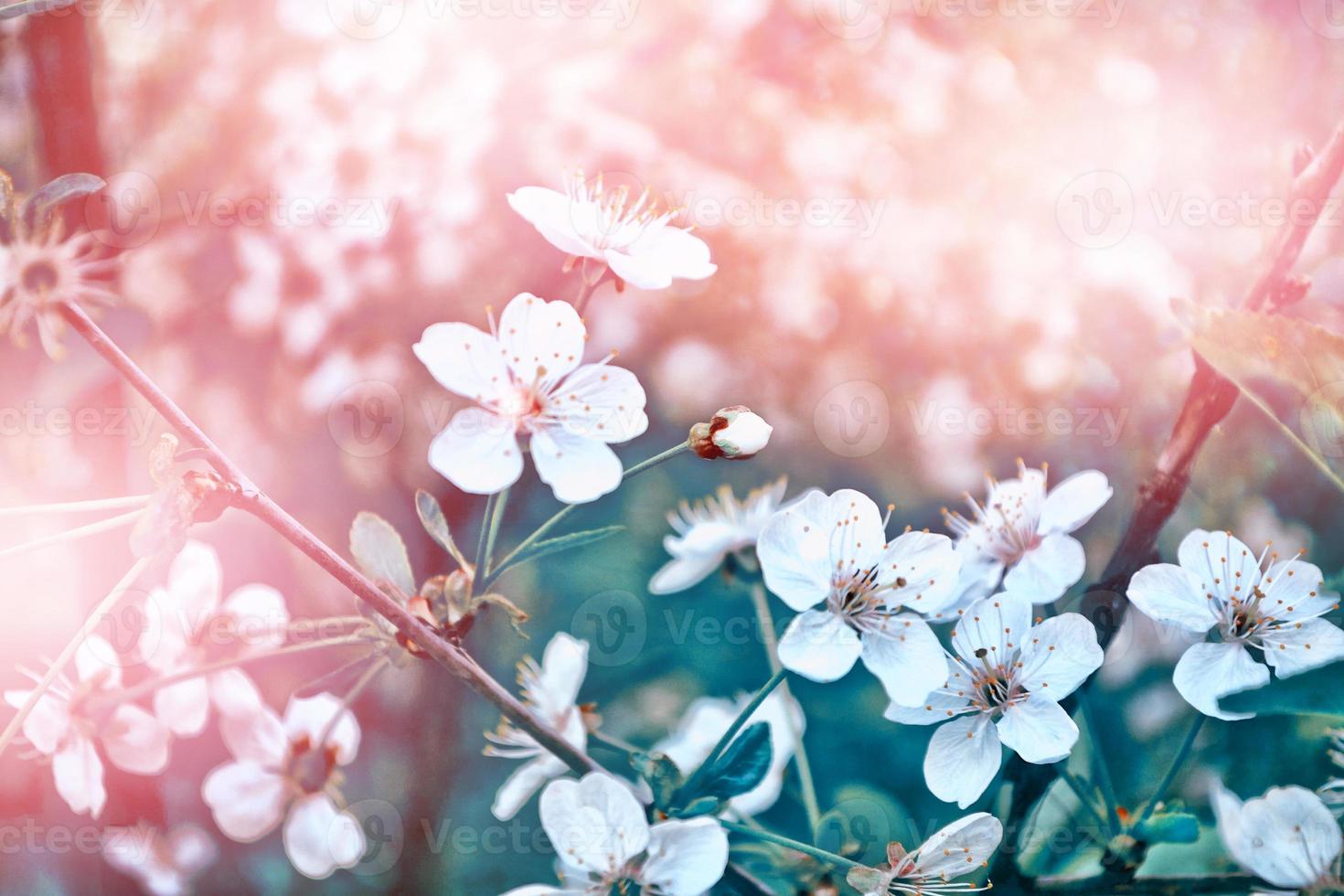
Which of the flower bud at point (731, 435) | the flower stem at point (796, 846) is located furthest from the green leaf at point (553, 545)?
the flower stem at point (796, 846)

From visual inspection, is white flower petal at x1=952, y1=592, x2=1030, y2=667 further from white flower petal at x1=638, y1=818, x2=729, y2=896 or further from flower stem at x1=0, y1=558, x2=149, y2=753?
flower stem at x1=0, y1=558, x2=149, y2=753

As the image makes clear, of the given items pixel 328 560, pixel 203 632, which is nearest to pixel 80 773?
pixel 203 632

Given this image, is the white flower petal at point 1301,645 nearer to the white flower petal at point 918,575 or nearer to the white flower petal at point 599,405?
the white flower petal at point 918,575

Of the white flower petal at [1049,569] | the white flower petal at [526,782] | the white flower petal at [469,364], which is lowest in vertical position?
the white flower petal at [526,782]

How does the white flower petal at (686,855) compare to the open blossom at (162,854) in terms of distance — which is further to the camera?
Result: the open blossom at (162,854)

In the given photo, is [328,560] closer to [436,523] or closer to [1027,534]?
[436,523]

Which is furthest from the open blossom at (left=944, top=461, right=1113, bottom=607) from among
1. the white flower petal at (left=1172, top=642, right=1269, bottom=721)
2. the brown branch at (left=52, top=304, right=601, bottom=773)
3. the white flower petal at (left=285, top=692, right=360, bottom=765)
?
the white flower petal at (left=285, top=692, right=360, bottom=765)

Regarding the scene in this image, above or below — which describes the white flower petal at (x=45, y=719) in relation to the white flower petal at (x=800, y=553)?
below
